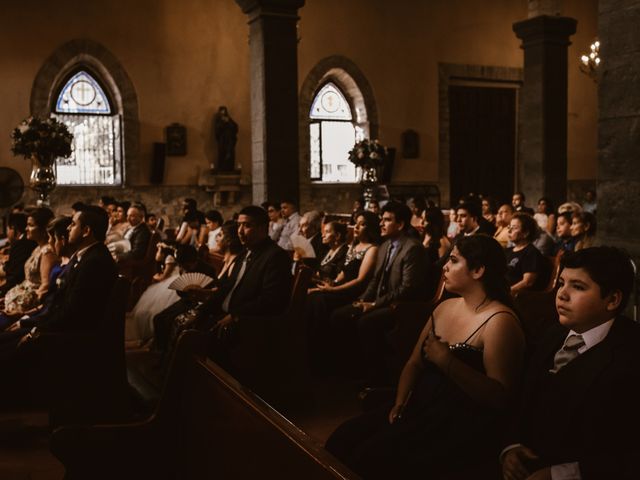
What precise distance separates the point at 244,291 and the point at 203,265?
1879 millimetres

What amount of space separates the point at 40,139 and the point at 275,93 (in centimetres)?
336

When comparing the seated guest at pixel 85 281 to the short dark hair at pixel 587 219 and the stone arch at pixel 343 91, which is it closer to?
the short dark hair at pixel 587 219

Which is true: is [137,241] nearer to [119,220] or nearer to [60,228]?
[119,220]

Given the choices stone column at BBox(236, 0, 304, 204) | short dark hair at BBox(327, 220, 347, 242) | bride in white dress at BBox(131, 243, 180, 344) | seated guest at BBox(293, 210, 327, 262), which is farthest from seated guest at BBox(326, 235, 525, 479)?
stone column at BBox(236, 0, 304, 204)

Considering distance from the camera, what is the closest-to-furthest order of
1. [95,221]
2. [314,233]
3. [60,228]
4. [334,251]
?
[95,221] → [60,228] → [334,251] → [314,233]

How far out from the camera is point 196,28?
51.8 ft

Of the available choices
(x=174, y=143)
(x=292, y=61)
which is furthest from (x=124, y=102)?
(x=292, y=61)

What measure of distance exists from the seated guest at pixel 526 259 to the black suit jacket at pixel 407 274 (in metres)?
0.73

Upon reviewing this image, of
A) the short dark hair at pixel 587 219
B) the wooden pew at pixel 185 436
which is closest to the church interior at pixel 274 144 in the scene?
the wooden pew at pixel 185 436

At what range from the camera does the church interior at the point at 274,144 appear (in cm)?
259

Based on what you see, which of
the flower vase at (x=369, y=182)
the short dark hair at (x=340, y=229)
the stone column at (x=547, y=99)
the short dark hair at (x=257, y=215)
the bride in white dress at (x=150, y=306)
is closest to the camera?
the short dark hair at (x=257, y=215)

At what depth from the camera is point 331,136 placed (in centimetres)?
1770

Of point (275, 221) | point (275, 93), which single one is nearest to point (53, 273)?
point (275, 221)

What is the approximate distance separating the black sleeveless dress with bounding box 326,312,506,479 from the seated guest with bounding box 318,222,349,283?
364 cm
